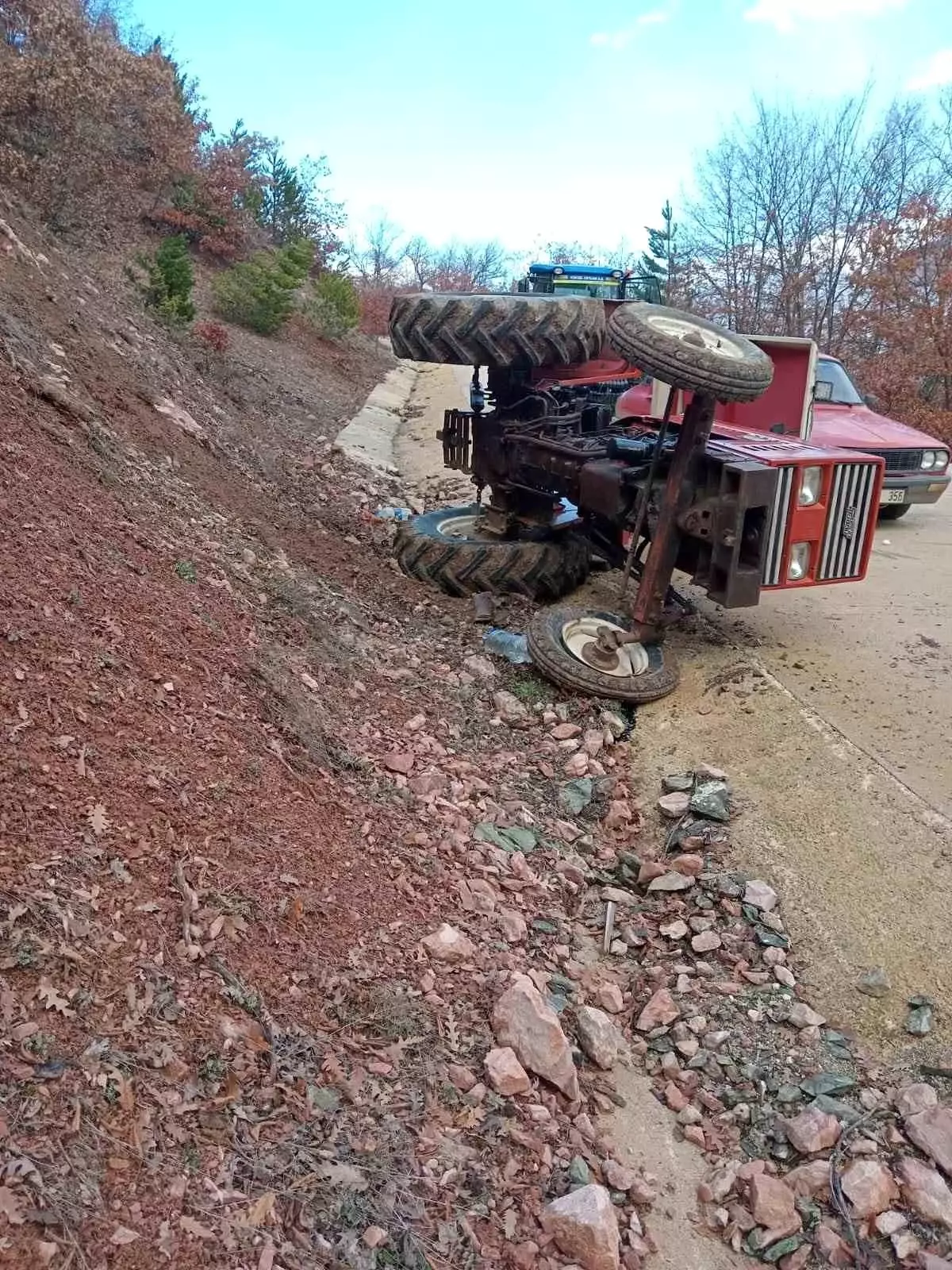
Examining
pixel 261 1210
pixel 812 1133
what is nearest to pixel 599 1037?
pixel 812 1133

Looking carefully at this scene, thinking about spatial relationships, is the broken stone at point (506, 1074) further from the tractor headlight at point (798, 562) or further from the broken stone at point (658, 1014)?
the tractor headlight at point (798, 562)

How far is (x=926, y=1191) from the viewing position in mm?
2686

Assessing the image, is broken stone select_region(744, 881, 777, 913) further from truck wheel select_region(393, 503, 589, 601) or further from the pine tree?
the pine tree

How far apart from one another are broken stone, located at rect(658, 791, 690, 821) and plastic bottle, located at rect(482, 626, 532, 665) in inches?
55.9

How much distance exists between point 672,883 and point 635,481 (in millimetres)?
2529

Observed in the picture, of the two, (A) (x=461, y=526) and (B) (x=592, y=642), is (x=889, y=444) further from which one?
(B) (x=592, y=642)

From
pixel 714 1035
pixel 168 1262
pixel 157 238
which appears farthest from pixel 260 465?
pixel 157 238

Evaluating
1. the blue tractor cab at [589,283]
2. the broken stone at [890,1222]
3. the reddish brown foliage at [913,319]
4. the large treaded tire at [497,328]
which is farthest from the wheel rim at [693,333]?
the reddish brown foliage at [913,319]

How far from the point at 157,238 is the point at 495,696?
→ 1868 cm

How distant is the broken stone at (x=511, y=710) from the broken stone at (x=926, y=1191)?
108 inches

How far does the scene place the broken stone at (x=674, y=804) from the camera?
4.37 m

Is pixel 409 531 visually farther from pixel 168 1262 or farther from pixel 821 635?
pixel 168 1262

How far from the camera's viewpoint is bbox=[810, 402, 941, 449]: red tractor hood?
9.11 metres

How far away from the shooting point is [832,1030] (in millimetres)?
3271
